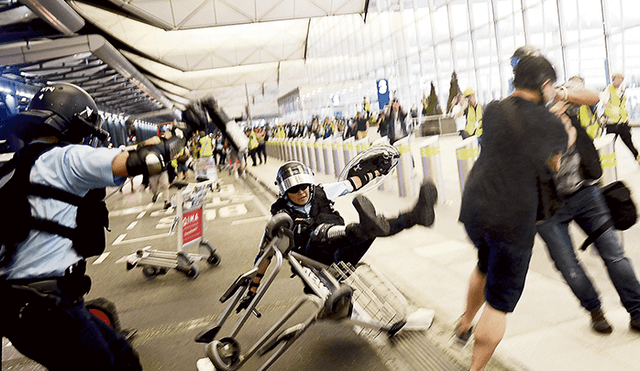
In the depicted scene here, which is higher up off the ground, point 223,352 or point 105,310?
point 105,310

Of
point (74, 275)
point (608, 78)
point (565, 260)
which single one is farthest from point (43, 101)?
point (608, 78)

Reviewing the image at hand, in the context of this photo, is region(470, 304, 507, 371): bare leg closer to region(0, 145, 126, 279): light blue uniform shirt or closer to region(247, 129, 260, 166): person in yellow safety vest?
region(0, 145, 126, 279): light blue uniform shirt

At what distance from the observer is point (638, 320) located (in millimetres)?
3258

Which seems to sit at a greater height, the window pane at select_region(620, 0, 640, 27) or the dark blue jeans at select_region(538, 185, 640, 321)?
the window pane at select_region(620, 0, 640, 27)

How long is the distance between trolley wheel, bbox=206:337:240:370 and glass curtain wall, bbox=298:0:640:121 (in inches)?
236

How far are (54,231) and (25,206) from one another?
6.2 inches

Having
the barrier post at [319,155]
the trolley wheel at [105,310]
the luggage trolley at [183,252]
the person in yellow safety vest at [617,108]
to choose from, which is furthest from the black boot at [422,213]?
the barrier post at [319,155]

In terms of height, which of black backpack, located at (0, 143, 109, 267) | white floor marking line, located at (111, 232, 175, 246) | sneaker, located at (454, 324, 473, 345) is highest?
black backpack, located at (0, 143, 109, 267)

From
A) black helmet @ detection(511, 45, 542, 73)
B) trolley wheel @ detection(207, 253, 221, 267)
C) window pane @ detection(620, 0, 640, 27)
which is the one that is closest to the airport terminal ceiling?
window pane @ detection(620, 0, 640, 27)

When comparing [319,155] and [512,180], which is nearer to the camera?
[512,180]

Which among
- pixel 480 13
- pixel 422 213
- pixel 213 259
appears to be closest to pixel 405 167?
pixel 213 259

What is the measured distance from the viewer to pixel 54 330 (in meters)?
2.26

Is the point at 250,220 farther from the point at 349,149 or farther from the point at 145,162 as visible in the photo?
the point at 145,162

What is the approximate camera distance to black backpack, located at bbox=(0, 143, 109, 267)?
2229 millimetres
